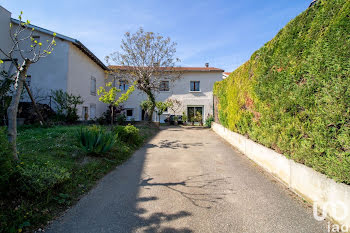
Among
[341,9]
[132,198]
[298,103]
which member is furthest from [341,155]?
[132,198]

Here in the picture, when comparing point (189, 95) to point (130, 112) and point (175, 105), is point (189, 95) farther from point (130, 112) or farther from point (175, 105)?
point (130, 112)

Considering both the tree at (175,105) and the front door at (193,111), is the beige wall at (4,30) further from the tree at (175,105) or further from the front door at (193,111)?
the front door at (193,111)

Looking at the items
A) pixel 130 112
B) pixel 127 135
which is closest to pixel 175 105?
pixel 130 112

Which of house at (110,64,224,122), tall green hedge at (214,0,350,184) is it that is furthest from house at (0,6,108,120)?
tall green hedge at (214,0,350,184)

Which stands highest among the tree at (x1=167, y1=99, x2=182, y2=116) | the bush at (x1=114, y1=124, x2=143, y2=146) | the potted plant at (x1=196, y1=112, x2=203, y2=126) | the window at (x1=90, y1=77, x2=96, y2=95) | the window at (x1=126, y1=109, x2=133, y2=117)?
the window at (x1=90, y1=77, x2=96, y2=95)

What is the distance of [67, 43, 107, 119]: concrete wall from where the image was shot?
13.1 meters

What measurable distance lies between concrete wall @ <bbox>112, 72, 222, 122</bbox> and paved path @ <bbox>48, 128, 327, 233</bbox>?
15.9m

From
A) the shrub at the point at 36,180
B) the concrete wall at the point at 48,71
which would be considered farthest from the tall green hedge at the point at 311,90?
the concrete wall at the point at 48,71

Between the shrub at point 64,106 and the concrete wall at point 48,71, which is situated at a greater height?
the concrete wall at point 48,71

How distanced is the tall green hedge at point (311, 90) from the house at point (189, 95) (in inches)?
618

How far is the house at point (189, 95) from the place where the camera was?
2077 cm

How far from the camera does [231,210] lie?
119 inches

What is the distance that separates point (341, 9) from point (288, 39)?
4.21 ft

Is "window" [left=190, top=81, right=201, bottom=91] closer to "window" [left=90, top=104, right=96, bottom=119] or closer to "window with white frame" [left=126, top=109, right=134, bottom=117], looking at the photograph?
"window with white frame" [left=126, top=109, right=134, bottom=117]
